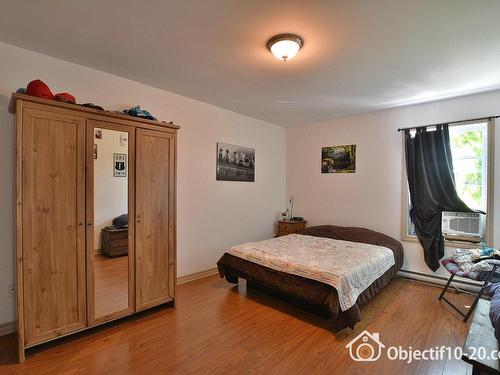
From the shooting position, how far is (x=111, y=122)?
2.33 m

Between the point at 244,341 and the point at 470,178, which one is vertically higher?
Result: the point at 470,178

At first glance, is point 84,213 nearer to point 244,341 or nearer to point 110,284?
point 110,284

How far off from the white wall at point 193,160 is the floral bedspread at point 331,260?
88cm

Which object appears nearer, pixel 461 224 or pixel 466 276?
pixel 466 276

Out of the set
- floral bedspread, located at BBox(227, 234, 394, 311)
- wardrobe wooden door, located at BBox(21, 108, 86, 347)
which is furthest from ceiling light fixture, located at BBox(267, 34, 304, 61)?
floral bedspread, located at BBox(227, 234, 394, 311)

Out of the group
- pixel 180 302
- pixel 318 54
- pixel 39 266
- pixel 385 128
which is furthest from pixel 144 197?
pixel 385 128

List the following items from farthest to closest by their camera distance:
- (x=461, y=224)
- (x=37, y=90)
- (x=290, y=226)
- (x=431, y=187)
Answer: (x=290, y=226) < (x=431, y=187) < (x=461, y=224) < (x=37, y=90)

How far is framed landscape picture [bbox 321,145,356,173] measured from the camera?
14.3 feet

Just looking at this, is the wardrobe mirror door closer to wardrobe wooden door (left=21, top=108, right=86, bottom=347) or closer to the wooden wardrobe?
the wooden wardrobe

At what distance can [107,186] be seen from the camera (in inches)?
92.4

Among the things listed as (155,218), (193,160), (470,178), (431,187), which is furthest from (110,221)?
(470,178)

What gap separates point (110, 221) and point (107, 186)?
1.07 feet

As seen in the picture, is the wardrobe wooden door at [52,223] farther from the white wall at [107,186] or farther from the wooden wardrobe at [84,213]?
the white wall at [107,186]

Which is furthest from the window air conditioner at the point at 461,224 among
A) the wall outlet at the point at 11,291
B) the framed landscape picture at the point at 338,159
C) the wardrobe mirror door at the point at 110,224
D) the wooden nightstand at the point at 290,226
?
the wall outlet at the point at 11,291
